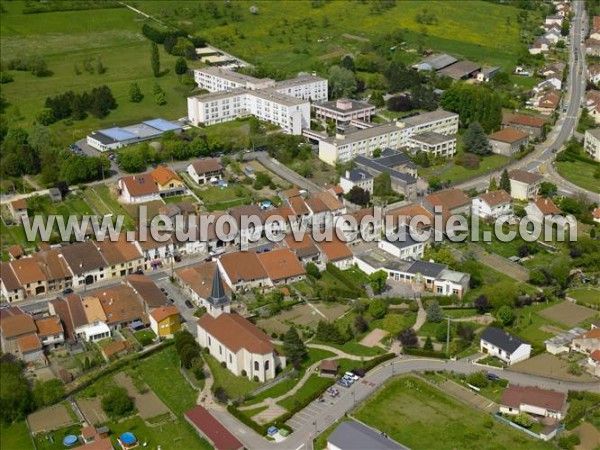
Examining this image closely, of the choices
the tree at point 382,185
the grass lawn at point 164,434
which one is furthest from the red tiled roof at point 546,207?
the grass lawn at point 164,434

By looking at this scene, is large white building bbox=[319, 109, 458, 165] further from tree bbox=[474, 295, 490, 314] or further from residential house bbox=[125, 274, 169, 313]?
residential house bbox=[125, 274, 169, 313]

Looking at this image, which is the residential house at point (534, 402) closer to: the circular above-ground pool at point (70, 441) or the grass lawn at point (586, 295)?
the grass lawn at point (586, 295)

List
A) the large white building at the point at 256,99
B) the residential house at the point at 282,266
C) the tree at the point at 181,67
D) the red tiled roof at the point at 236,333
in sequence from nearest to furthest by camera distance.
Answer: the red tiled roof at the point at 236,333
the residential house at the point at 282,266
the large white building at the point at 256,99
the tree at the point at 181,67

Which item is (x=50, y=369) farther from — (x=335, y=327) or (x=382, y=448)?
(x=382, y=448)

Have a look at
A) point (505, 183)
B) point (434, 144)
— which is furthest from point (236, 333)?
point (434, 144)

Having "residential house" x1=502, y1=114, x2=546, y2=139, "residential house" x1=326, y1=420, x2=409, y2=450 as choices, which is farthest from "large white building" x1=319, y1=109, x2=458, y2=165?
"residential house" x1=326, y1=420, x2=409, y2=450
